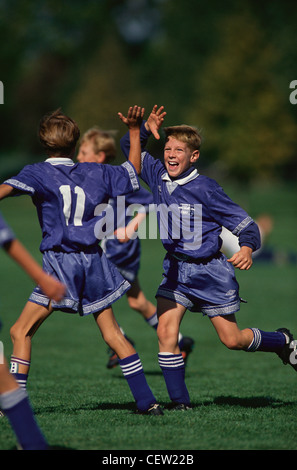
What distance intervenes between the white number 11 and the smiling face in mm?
736

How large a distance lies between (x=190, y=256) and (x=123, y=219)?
1.87m

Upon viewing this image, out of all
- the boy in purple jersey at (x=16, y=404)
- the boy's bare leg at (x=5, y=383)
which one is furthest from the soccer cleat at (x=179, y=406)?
the boy's bare leg at (x=5, y=383)

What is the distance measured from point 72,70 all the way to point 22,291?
4223cm

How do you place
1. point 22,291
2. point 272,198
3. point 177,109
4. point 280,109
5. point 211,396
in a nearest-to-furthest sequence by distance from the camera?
1. point 211,396
2. point 22,291
3. point 280,109
4. point 272,198
5. point 177,109

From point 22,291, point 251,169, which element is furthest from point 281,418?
point 251,169

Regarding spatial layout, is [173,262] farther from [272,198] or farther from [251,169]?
[272,198]

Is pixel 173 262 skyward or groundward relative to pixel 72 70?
groundward

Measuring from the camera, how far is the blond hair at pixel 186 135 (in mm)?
5176

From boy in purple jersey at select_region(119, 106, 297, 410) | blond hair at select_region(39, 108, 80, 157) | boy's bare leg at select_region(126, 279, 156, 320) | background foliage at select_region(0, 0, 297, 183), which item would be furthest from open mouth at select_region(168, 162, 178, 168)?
background foliage at select_region(0, 0, 297, 183)

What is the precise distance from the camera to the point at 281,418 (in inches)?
186

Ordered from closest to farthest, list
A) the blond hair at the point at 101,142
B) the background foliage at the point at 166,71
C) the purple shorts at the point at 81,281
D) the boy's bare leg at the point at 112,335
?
the purple shorts at the point at 81,281 → the boy's bare leg at the point at 112,335 → the blond hair at the point at 101,142 → the background foliage at the point at 166,71

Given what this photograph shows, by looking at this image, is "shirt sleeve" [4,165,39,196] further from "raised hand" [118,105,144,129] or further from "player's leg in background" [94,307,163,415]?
"player's leg in background" [94,307,163,415]

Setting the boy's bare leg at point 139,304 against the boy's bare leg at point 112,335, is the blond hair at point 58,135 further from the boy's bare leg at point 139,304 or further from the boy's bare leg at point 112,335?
the boy's bare leg at point 139,304

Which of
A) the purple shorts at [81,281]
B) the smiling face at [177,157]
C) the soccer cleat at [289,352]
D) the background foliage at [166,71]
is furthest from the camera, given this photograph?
the background foliage at [166,71]
